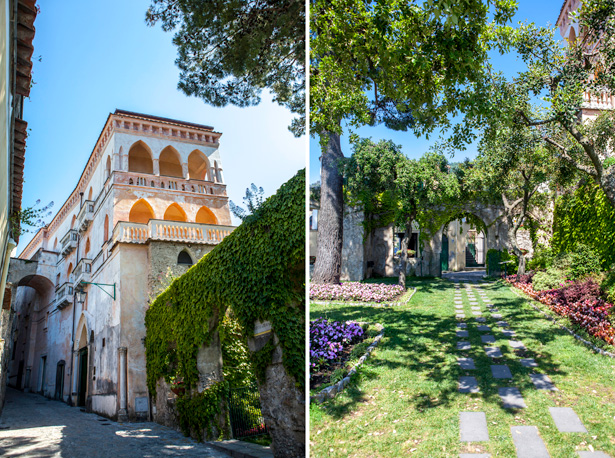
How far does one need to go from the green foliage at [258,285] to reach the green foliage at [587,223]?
12.2ft

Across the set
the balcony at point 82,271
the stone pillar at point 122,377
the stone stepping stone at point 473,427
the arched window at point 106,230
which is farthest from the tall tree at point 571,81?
the stone pillar at point 122,377

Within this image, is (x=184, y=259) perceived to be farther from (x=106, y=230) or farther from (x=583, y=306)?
(x=583, y=306)

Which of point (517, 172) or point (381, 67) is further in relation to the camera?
point (517, 172)

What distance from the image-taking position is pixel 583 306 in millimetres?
4113

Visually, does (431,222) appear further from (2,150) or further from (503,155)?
(2,150)

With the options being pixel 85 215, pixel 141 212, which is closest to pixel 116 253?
pixel 141 212

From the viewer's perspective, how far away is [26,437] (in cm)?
315

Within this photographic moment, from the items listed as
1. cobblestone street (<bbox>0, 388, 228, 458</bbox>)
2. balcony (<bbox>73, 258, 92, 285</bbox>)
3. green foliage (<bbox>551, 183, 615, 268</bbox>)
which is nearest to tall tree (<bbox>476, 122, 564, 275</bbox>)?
green foliage (<bbox>551, 183, 615, 268</bbox>)

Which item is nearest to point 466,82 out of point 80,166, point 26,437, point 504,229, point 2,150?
point 80,166

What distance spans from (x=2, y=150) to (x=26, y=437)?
2.05m

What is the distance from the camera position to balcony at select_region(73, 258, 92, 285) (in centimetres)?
532

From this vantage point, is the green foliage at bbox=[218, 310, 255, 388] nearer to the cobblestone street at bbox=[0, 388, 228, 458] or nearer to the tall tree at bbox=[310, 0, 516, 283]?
the cobblestone street at bbox=[0, 388, 228, 458]

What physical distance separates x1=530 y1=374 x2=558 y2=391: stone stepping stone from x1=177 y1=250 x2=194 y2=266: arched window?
229 inches

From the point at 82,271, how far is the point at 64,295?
1865mm
